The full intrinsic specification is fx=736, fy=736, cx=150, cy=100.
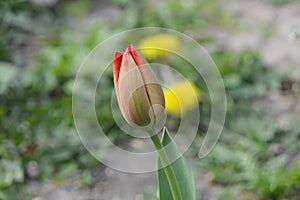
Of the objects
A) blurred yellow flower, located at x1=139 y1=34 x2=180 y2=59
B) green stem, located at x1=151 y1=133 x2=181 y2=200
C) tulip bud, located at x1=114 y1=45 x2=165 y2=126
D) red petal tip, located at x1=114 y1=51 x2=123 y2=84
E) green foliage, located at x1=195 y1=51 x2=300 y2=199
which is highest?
blurred yellow flower, located at x1=139 y1=34 x2=180 y2=59

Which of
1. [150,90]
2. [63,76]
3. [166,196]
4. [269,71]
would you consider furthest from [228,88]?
[150,90]

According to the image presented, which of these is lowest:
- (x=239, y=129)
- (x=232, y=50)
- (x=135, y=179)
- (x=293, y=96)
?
(x=135, y=179)

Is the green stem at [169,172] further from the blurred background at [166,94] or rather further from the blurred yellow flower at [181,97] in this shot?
the blurred yellow flower at [181,97]

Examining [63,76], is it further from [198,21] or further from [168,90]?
[198,21]

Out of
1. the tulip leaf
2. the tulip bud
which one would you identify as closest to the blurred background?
the tulip leaf

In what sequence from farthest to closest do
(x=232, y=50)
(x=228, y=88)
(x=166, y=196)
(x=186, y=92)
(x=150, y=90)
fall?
(x=232, y=50)
(x=228, y=88)
(x=186, y=92)
(x=166, y=196)
(x=150, y=90)

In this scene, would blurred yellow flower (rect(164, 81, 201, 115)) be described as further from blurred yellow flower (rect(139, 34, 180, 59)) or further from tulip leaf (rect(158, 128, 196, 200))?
tulip leaf (rect(158, 128, 196, 200))

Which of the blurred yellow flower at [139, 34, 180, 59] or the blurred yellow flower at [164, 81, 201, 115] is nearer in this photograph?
the blurred yellow flower at [164, 81, 201, 115]
